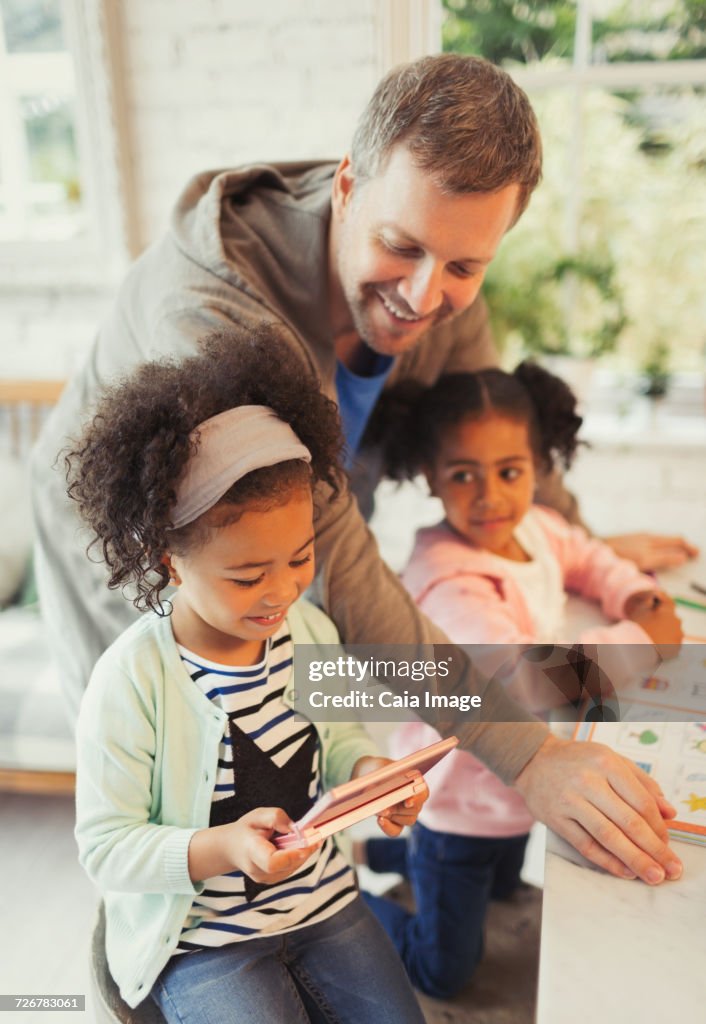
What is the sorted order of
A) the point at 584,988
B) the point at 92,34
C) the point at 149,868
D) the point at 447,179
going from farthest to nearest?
the point at 92,34 → the point at 447,179 → the point at 149,868 → the point at 584,988

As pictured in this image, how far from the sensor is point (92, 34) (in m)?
2.06

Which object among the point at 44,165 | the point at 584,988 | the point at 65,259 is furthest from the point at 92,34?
the point at 584,988

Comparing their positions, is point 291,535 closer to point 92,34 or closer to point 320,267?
point 320,267

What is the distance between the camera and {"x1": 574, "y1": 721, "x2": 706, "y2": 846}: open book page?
769 millimetres

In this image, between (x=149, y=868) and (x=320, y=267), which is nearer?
(x=149, y=868)

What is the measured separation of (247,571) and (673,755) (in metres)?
0.45

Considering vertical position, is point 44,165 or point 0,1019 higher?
point 44,165

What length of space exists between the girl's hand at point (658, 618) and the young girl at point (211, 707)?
0.44m

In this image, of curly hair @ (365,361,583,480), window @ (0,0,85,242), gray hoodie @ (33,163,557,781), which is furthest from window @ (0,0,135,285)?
curly hair @ (365,361,583,480)

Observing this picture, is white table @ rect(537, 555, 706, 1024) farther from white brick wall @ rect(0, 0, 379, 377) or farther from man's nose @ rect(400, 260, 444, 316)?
white brick wall @ rect(0, 0, 379, 377)

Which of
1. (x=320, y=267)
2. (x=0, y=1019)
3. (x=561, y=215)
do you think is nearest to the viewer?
(x=320, y=267)

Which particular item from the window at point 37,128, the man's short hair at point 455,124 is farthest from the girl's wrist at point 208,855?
the window at point 37,128

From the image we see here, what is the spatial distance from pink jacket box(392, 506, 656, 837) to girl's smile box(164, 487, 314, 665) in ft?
1.24

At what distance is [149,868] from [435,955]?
720 mm
